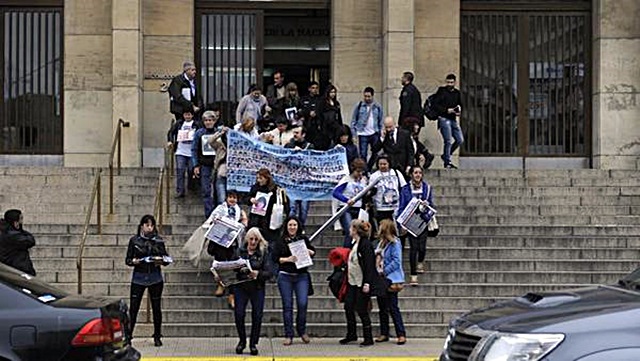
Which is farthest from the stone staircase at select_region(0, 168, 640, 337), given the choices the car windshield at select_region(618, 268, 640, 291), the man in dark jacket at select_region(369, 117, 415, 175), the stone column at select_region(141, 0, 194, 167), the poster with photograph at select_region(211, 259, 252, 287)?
the car windshield at select_region(618, 268, 640, 291)

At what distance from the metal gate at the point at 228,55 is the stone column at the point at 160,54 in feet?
1.77

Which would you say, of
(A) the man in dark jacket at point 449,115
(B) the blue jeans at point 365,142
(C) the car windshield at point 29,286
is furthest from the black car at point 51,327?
(A) the man in dark jacket at point 449,115

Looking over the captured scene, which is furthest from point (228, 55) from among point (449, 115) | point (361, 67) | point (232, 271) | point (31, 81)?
point (232, 271)

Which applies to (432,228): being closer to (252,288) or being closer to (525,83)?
(252,288)

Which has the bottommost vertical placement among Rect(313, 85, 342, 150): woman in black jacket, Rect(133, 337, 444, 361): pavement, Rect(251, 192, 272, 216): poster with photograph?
Rect(133, 337, 444, 361): pavement

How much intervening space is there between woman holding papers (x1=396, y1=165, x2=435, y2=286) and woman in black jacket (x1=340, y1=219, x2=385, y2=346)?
198 centimetres

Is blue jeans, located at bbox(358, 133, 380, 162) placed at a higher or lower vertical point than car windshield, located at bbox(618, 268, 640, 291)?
higher

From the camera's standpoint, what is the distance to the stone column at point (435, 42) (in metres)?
21.8

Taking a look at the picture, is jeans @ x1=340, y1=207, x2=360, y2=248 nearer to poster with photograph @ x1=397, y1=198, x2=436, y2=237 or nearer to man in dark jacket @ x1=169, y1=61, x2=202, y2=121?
poster with photograph @ x1=397, y1=198, x2=436, y2=237

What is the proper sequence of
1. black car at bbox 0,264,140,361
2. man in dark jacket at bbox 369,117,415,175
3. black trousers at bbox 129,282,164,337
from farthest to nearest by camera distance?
man in dark jacket at bbox 369,117,415,175, black trousers at bbox 129,282,164,337, black car at bbox 0,264,140,361

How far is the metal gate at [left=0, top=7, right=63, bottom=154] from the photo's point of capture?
21.8 meters

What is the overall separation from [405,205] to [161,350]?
4.49 metres

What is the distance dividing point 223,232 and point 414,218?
2984 mm

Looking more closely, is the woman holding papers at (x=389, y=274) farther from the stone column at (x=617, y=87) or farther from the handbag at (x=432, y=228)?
the stone column at (x=617, y=87)
